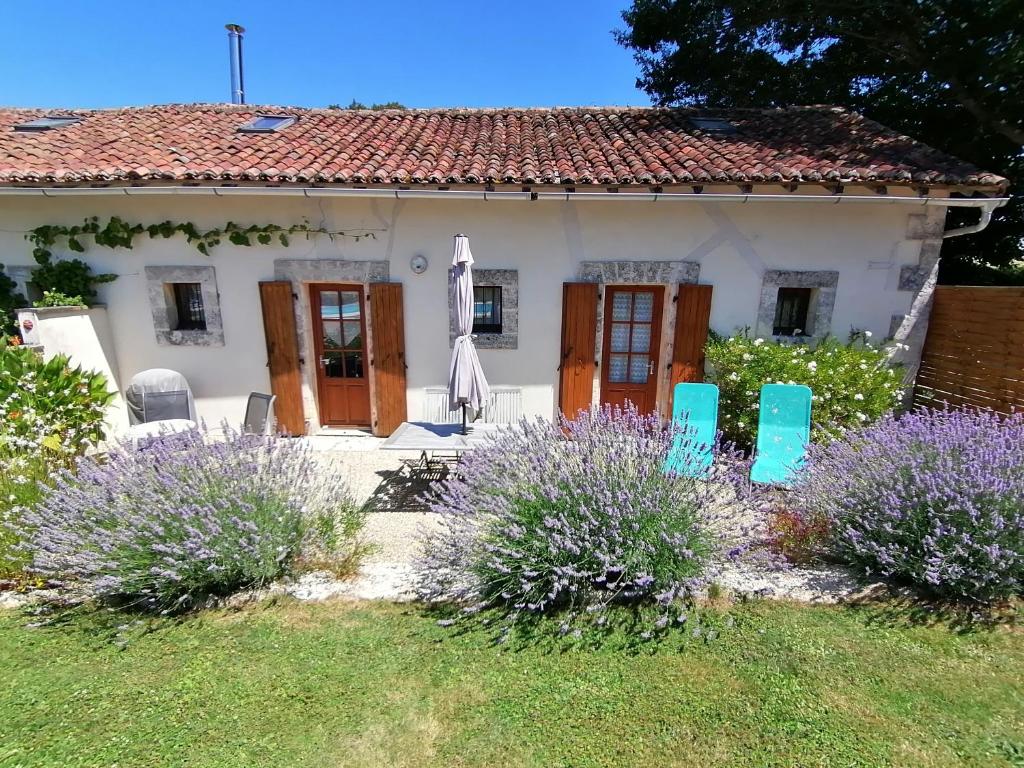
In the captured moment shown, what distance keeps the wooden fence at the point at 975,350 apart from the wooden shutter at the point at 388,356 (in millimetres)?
6691

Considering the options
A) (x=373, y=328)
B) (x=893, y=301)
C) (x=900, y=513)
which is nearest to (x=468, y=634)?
(x=900, y=513)

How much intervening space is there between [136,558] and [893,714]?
4.17m

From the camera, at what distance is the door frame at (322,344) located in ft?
19.9

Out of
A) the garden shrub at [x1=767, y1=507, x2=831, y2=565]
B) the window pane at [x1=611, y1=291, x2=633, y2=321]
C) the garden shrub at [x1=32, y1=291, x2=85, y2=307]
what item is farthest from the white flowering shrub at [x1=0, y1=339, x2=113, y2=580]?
the window pane at [x1=611, y1=291, x2=633, y2=321]

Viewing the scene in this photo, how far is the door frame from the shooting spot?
6061 mm

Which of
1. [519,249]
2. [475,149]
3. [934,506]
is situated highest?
[475,149]

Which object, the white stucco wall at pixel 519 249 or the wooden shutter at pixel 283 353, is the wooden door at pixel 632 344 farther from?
the wooden shutter at pixel 283 353

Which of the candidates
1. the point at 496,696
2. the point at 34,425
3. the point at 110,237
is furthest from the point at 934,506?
the point at 110,237

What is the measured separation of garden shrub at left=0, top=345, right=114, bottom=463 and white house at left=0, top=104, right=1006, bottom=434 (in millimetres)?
798

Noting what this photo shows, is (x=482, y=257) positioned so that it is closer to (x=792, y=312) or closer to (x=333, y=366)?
(x=333, y=366)

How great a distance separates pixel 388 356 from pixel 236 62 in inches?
376

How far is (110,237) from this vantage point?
224 inches

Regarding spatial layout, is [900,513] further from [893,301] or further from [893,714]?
[893,301]

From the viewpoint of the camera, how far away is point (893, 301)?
586 centimetres
